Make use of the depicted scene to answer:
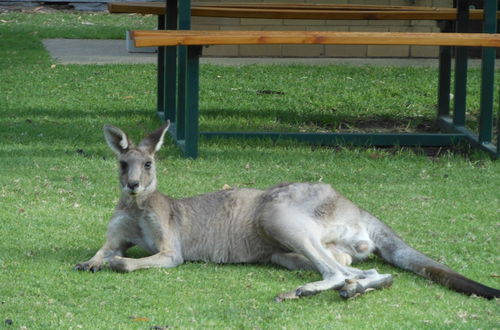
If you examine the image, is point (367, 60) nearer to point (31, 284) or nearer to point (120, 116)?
point (120, 116)

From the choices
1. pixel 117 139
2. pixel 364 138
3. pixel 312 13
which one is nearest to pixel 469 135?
pixel 364 138

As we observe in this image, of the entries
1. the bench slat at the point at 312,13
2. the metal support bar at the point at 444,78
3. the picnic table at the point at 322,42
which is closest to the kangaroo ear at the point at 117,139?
the picnic table at the point at 322,42

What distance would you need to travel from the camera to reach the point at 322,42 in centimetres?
852

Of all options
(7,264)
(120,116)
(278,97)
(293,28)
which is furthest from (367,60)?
(7,264)

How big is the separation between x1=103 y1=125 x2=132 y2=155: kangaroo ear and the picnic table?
91.7 inches

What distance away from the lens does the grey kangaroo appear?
5.79 meters

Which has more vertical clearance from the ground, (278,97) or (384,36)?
(384,36)

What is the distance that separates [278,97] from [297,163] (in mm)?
3591

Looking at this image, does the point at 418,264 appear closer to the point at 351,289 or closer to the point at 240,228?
the point at 351,289

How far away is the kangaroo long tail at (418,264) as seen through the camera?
17.5 ft

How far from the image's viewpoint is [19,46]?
16.1m

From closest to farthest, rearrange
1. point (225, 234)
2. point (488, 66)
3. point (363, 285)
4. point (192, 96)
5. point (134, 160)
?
point (363, 285)
point (134, 160)
point (225, 234)
point (192, 96)
point (488, 66)

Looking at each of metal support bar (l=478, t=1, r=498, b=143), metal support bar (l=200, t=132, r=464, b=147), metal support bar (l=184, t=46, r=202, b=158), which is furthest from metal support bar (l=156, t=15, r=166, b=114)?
metal support bar (l=478, t=1, r=498, b=143)

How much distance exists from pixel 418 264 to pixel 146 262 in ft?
4.99
